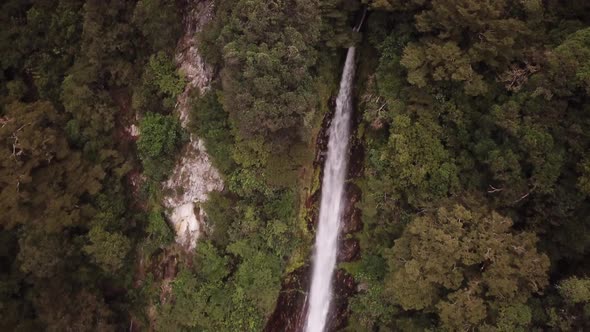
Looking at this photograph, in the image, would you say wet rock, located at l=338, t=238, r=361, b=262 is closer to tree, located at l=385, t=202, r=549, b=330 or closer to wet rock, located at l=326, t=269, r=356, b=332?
wet rock, located at l=326, t=269, r=356, b=332

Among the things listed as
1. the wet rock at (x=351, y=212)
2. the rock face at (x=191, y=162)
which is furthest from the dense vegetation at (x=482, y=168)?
the rock face at (x=191, y=162)

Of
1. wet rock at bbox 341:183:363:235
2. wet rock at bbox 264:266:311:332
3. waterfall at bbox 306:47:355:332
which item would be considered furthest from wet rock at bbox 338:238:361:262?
wet rock at bbox 264:266:311:332

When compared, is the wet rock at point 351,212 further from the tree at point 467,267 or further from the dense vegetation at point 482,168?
the tree at point 467,267

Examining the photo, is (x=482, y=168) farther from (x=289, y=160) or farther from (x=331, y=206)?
(x=289, y=160)

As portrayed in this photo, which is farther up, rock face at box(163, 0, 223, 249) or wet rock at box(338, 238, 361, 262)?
rock face at box(163, 0, 223, 249)

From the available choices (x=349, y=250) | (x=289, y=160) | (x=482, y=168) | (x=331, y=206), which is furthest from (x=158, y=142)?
(x=482, y=168)

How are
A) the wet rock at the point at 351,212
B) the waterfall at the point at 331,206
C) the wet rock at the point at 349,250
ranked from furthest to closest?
the waterfall at the point at 331,206 → the wet rock at the point at 351,212 → the wet rock at the point at 349,250

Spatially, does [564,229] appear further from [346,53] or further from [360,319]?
[346,53]
